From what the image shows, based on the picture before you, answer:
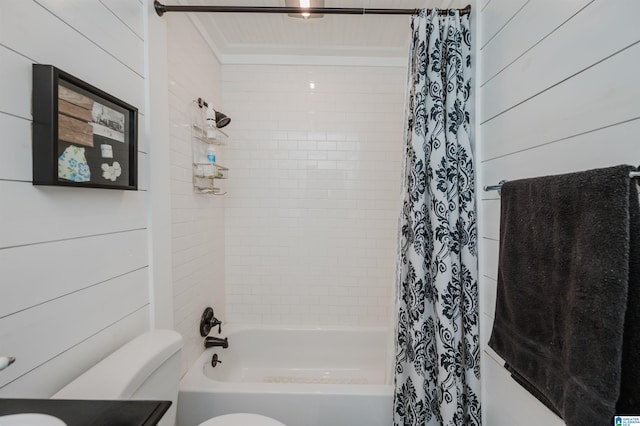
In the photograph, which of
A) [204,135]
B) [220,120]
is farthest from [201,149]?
[220,120]

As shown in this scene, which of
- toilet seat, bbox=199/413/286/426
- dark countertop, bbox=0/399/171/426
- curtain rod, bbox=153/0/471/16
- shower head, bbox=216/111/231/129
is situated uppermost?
curtain rod, bbox=153/0/471/16

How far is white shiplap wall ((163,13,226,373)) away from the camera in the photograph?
150cm

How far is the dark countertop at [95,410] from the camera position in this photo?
1.59 ft

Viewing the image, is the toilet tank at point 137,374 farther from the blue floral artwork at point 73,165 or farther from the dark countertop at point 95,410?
the blue floral artwork at point 73,165

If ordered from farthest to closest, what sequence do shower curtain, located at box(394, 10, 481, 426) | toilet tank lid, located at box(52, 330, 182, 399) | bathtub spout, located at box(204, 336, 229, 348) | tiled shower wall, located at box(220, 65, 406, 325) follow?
tiled shower wall, located at box(220, 65, 406, 325) < bathtub spout, located at box(204, 336, 229, 348) < shower curtain, located at box(394, 10, 481, 426) < toilet tank lid, located at box(52, 330, 182, 399)

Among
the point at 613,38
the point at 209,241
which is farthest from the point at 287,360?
the point at 613,38

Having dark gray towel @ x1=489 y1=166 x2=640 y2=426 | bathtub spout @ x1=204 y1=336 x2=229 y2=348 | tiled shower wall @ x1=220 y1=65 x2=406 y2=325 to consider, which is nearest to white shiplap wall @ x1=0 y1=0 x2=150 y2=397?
bathtub spout @ x1=204 y1=336 x2=229 y2=348

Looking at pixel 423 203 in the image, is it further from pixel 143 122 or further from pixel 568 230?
pixel 143 122

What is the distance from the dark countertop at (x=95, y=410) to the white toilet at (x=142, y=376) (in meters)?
0.26

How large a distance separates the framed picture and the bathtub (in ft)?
3.86

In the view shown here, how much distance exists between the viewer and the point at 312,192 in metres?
2.27

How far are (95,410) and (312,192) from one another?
1.87m

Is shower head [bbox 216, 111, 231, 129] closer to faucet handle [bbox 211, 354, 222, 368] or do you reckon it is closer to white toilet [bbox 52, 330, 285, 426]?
white toilet [bbox 52, 330, 285, 426]

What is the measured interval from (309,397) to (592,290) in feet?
4.34
